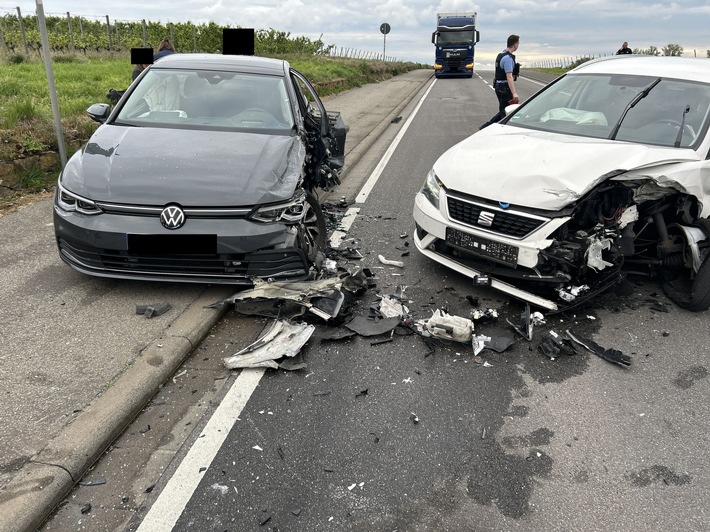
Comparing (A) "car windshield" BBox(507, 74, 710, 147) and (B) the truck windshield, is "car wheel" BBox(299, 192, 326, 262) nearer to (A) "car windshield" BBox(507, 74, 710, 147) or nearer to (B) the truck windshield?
(A) "car windshield" BBox(507, 74, 710, 147)

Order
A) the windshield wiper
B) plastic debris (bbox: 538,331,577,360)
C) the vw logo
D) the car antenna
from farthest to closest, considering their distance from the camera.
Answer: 1. the windshield wiper
2. the car antenna
3. the vw logo
4. plastic debris (bbox: 538,331,577,360)

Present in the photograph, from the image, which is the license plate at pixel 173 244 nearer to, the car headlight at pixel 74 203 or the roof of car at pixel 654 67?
the car headlight at pixel 74 203

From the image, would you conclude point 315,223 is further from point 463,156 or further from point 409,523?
point 409,523

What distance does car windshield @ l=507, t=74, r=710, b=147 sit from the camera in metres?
5.05

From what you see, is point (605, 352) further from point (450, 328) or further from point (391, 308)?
point (391, 308)

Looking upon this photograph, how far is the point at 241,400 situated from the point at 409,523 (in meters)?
1.31

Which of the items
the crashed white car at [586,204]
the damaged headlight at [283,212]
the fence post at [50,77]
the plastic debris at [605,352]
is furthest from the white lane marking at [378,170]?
the plastic debris at [605,352]

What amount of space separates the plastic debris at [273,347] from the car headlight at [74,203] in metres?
1.62

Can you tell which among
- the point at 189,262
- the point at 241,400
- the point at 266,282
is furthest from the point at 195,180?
the point at 241,400

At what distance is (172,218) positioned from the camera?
4.20 metres

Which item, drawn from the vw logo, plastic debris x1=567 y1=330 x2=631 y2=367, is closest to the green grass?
the vw logo

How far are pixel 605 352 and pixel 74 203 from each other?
4.17m

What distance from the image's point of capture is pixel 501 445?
121 inches

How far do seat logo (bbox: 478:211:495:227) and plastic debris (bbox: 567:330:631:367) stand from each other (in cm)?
105
